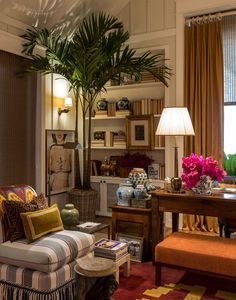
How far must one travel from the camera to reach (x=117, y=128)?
18.0ft

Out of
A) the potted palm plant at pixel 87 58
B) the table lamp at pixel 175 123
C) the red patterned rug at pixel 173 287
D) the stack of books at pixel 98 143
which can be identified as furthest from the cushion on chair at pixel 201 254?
the stack of books at pixel 98 143

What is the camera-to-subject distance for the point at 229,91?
15.0 ft

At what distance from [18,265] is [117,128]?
133 inches

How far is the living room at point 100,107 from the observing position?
4.36 meters

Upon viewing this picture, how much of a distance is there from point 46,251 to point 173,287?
117 cm

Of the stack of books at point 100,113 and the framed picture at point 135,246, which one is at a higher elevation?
the stack of books at point 100,113

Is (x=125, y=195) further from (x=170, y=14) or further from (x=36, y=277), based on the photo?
(x=170, y=14)

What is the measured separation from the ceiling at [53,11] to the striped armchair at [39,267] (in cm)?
274

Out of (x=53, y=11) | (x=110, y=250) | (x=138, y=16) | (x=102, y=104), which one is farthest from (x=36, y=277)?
(x=138, y=16)

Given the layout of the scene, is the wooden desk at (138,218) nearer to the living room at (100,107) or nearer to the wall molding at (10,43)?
the living room at (100,107)

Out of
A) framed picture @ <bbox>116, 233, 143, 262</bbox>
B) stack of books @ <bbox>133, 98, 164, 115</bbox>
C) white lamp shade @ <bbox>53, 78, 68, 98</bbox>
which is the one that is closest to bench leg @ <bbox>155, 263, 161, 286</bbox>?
framed picture @ <bbox>116, 233, 143, 262</bbox>

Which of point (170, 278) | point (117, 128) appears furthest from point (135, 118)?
point (170, 278)

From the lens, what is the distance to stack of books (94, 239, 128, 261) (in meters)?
2.79

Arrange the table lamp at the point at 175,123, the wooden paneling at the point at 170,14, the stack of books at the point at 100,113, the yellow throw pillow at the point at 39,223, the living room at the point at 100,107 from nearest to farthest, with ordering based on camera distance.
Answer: the yellow throw pillow at the point at 39,223
the table lamp at the point at 175,123
the living room at the point at 100,107
the wooden paneling at the point at 170,14
the stack of books at the point at 100,113
